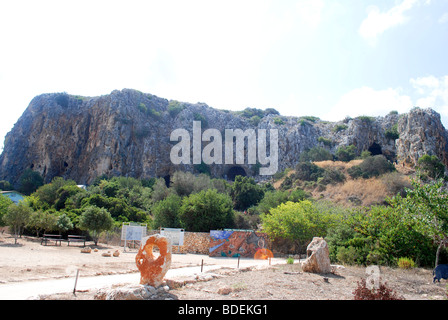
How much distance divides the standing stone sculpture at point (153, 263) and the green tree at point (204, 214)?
867 inches

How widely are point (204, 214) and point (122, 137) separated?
36.8 meters

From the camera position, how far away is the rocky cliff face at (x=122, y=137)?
60812 millimetres

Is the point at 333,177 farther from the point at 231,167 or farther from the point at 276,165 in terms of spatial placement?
the point at 231,167

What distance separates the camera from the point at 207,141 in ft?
216

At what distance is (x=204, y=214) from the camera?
30.5 m

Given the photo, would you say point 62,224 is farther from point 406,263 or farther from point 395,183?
point 395,183

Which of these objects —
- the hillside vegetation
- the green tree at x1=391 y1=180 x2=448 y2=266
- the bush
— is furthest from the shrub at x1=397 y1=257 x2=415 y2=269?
the bush

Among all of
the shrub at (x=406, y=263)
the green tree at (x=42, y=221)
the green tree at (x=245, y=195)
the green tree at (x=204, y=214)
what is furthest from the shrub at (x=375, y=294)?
the green tree at (x=245, y=195)

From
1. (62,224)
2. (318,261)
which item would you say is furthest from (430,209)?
(62,224)

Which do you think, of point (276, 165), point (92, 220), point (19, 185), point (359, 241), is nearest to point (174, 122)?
point (276, 165)

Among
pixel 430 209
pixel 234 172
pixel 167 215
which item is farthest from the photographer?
pixel 234 172

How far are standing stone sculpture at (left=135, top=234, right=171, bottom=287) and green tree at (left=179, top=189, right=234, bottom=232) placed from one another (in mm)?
22018

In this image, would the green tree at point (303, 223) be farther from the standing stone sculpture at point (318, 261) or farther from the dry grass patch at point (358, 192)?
the dry grass patch at point (358, 192)
